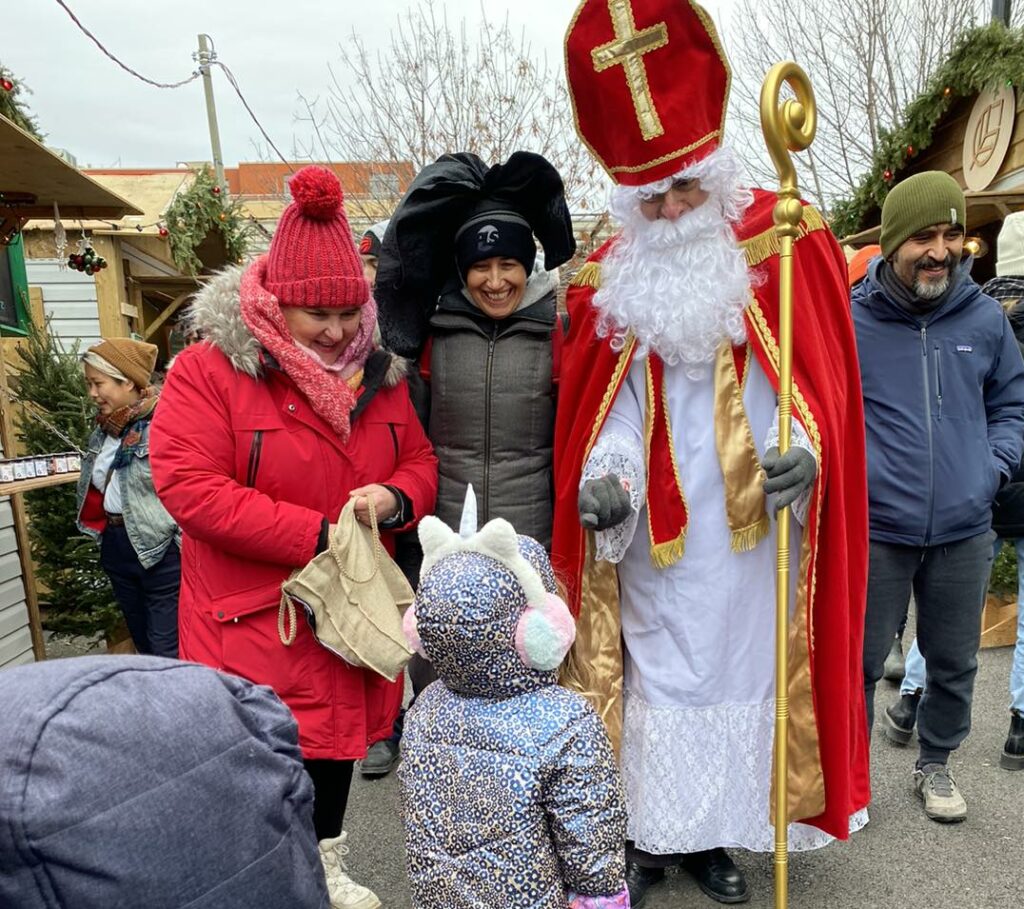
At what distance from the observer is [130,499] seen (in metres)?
3.92

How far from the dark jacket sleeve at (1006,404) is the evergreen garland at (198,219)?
6.72 metres

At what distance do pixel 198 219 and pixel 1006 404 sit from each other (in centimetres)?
717

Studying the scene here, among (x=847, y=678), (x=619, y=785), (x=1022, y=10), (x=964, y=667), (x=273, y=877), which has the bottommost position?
(x=964, y=667)

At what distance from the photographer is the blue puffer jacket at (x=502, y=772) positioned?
5.08 ft

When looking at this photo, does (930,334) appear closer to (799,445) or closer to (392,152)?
(799,445)

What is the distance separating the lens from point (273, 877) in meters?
0.76

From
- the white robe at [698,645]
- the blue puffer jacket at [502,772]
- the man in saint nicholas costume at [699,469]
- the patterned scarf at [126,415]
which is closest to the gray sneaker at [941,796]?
the man in saint nicholas costume at [699,469]

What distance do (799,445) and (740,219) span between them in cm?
73

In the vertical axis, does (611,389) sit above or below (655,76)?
below

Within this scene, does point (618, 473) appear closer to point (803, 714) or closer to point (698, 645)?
point (698, 645)

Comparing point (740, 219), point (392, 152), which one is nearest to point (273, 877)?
point (740, 219)

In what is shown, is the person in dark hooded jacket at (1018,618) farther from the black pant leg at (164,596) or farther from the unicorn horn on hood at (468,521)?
the black pant leg at (164,596)

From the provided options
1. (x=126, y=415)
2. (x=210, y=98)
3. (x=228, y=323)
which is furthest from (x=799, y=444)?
(x=210, y=98)

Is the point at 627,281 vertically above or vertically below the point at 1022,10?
below
